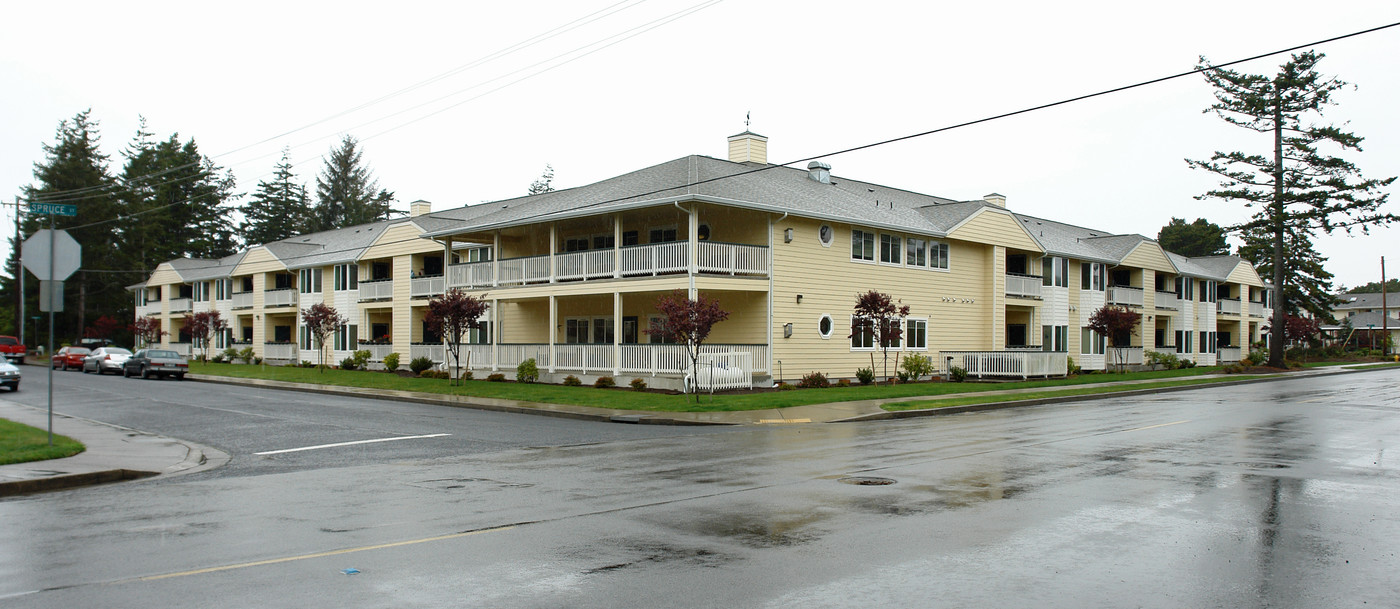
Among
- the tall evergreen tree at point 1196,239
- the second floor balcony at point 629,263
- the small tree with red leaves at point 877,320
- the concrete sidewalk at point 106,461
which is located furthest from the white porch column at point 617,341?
the tall evergreen tree at point 1196,239

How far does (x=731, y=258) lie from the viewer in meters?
28.4

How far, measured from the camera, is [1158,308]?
5072 cm

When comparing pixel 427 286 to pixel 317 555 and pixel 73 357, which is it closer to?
pixel 73 357

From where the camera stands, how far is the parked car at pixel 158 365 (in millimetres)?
40000

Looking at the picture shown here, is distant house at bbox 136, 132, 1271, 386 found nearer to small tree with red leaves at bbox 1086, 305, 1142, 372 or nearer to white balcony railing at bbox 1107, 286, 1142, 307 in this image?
white balcony railing at bbox 1107, 286, 1142, 307

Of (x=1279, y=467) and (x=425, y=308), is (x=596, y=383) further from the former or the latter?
(x=1279, y=467)

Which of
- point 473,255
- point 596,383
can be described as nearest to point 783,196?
point 596,383

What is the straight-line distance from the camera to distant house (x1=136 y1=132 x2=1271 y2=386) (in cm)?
2920

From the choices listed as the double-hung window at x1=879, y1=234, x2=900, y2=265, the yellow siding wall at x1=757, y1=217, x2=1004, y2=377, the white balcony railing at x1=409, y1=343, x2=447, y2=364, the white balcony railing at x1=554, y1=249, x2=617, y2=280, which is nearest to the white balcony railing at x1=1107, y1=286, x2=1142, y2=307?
the yellow siding wall at x1=757, y1=217, x2=1004, y2=377

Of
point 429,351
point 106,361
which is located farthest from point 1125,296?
point 106,361

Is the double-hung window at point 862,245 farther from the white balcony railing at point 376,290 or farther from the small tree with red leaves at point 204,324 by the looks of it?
the small tree with red leaves at point 204,324

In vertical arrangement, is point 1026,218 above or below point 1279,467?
above

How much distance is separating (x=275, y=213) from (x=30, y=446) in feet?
291

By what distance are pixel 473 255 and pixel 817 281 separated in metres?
17.6
